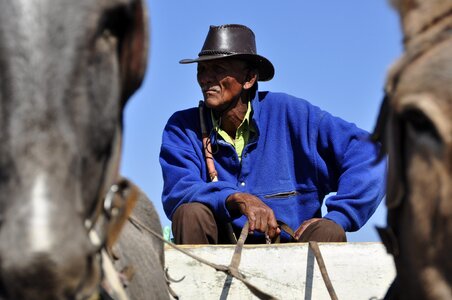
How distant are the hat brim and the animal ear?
3610mm

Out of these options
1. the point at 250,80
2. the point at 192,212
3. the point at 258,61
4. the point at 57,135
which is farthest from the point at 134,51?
the point at 258,61

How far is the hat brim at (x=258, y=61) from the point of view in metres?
6.82

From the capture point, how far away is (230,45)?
6.92 meters

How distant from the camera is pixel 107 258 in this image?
3379 mm

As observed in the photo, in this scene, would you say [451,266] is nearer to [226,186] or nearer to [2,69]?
[2,69]

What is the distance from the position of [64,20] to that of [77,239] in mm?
650

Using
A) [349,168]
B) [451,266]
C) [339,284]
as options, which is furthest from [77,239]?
[349,168]

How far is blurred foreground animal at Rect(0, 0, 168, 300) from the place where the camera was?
8.52 ft

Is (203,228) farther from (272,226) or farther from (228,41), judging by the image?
(228,41)

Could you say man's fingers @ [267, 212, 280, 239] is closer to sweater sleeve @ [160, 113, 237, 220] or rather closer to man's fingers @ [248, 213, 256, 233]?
man's fingers @ [248, 213, 256, 233]

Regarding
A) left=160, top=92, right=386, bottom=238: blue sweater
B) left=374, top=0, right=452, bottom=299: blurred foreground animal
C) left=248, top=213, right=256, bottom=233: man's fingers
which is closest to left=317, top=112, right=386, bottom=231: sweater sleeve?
left=160, top=92, right=386, bottom=238: blue sweater

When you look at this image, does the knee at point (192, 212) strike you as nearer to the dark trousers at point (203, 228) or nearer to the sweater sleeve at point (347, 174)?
the dark trousers at point (203, 228)

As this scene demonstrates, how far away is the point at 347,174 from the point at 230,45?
1333 millimetres

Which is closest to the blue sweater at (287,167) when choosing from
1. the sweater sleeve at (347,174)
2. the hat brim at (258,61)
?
the sweater sleeve at (347,174)
